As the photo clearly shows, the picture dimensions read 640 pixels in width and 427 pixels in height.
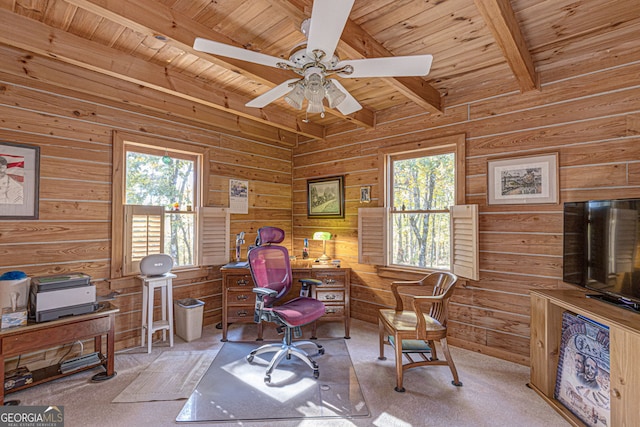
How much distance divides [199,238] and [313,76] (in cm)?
261

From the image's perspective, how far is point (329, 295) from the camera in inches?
134

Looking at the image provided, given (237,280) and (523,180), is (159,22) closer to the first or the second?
(237,280)

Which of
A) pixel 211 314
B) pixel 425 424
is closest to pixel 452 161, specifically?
pixel 425 424

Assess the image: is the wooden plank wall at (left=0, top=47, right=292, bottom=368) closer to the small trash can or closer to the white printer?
the small trash can

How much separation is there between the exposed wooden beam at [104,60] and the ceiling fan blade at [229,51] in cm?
126

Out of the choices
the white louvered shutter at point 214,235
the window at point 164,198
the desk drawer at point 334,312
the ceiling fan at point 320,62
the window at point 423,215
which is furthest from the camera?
the white louvered shutter at point 214,235

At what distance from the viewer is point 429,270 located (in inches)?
131

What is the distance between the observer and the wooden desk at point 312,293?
128 inches

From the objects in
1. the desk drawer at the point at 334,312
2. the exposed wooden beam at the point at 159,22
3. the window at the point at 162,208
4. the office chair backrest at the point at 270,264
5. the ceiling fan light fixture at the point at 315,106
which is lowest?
the desk drawer at the point at 334,312

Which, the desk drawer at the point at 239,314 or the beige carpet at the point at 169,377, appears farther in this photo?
the desk drawer at the point at 239,314

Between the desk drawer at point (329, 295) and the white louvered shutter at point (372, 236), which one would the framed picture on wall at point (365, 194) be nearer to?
the white louvered shutter at point (372, 236)

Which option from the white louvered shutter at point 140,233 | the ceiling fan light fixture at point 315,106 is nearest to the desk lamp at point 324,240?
the white louvered shutter at point 140,233

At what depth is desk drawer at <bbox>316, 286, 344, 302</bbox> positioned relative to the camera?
11.1ft

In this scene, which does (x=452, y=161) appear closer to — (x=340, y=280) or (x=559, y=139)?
(x=559, y=139)
